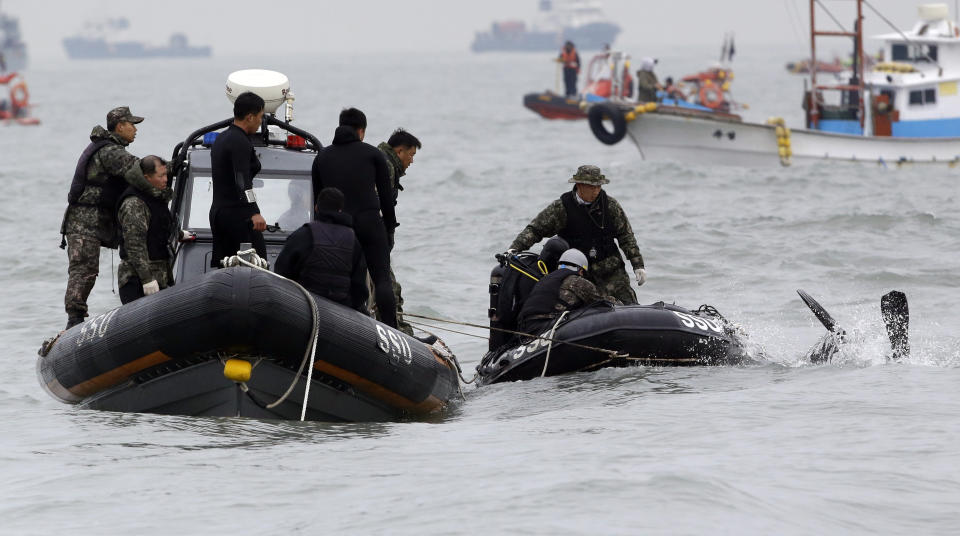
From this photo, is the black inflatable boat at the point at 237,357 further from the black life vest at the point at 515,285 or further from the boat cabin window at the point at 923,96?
the boat cabin window at the point at 923,96

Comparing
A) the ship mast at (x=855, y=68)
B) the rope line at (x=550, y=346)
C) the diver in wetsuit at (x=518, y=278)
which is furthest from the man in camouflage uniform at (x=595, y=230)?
the ship mast at (x=855, y=68)

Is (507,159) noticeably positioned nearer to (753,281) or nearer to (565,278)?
(753,281)

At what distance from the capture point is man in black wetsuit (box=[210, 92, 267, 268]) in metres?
8.64

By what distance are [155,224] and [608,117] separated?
2367 centimetres

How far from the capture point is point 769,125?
100 feet

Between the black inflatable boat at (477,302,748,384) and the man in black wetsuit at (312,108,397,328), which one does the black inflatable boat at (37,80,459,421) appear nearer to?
the man in black wetsuit at (312,108,397,328)

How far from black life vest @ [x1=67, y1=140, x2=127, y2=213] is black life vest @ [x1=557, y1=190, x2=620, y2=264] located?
3263 millimetres

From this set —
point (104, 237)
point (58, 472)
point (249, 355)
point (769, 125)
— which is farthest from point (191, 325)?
point (769, 125)

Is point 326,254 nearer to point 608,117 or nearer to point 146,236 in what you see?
point 146,236

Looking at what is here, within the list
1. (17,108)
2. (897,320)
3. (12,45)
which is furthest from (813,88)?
(12,45)

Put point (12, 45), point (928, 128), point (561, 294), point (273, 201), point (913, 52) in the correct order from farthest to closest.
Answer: point (12, 45) < point (913, 52) < point (928, 128) < point (561, 294) < point (273, 201)

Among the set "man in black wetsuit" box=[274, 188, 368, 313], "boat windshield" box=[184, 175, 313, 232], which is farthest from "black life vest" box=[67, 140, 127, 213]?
"man in black wetsuit" box=[274, 188, 368, 313]

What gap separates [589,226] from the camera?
420 inches

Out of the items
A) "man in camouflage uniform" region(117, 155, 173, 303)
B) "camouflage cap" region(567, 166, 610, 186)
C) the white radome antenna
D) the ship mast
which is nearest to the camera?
"man in camouflage uniform" region(117, 155, 173, 303)
